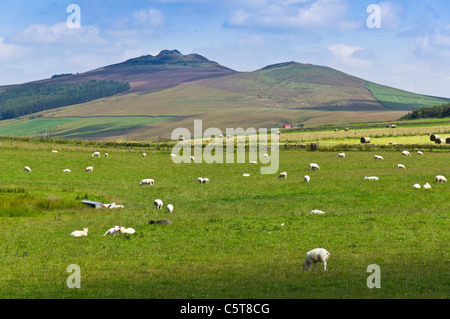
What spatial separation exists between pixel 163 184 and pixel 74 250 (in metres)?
23.7

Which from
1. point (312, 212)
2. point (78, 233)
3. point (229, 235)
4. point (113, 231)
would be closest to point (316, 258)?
point (229, 235)

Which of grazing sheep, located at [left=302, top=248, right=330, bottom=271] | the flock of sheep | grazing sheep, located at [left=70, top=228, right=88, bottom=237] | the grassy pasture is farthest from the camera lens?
grazing sheep, located at [left=70, top=228, right=88, bottom=237]

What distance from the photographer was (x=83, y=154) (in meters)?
69.9

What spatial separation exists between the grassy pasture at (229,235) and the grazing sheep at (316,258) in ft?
1.38

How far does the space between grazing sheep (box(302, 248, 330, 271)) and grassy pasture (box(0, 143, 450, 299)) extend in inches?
16.5

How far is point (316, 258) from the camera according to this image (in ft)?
56.3

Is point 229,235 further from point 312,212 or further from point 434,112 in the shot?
point 434,112

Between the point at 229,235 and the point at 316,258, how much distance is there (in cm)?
811

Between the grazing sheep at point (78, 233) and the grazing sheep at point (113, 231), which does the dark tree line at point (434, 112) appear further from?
the grazing sheep at point (78, 233)

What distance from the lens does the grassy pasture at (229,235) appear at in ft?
50.9

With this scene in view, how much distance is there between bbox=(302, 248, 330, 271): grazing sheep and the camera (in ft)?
55.7

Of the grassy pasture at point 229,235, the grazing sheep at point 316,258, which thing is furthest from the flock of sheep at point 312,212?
the grassy pasture at point 229,235

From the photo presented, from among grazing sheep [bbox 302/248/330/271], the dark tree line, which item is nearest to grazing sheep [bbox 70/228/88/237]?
grazing sheep [bbox 302/248/330/271]

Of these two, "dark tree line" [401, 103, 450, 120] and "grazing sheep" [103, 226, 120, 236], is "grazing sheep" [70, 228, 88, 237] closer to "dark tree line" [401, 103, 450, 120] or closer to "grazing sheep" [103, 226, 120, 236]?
"grazing sheep" [103, 226, 120, 236]
